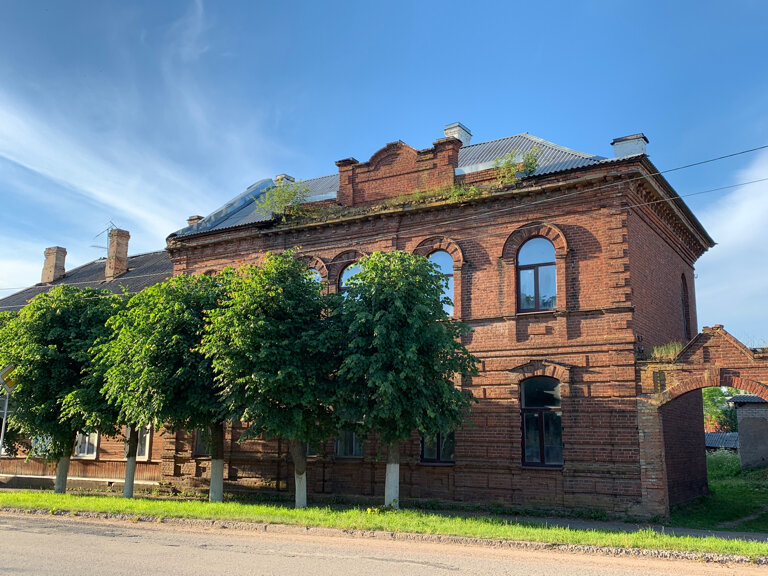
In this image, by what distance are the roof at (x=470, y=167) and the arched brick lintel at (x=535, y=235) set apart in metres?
1.42

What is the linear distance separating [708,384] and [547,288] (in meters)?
4.44

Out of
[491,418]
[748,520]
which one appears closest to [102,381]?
[491,418]

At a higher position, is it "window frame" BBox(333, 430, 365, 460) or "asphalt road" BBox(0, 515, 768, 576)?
"window frame" BBox(333, 430, 365, 460)

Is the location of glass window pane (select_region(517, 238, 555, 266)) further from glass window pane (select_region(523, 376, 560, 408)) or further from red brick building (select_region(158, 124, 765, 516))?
glass window pane (select_region(523, 376, 560, 408))

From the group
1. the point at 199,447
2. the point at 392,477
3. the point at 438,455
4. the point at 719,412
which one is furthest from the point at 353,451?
the point at 719,412

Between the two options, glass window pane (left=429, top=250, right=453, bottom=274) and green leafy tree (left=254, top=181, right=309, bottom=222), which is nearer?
glass window pane (left=429, top=250, right=453, bottom=274)

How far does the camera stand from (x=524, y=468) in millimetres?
16047

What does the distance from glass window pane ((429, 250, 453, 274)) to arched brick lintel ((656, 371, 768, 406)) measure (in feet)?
21.2

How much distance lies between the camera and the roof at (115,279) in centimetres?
3059

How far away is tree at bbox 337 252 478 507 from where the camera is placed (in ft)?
48.2

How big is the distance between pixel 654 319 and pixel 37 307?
1808 cm

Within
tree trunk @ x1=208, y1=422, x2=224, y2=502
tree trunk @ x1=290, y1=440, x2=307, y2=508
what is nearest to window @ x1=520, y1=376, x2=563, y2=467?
tree trunk @ x1=290, y1=440, x2=307, y2=508

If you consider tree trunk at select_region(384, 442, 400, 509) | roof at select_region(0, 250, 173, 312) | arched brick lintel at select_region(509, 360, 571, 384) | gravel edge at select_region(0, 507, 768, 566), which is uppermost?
roof at select_region(0, 250, 173, 312)

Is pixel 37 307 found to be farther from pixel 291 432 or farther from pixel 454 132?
pixel 454 132
